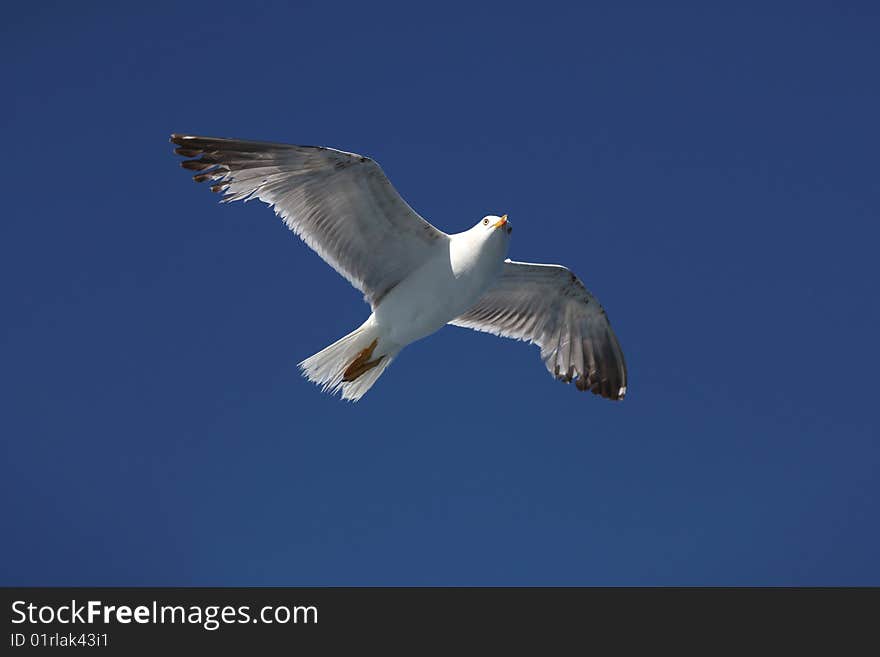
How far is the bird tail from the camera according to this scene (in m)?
9.83

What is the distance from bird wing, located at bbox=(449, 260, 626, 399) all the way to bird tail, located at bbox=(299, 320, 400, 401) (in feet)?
4.64

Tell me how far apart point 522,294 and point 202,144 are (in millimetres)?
3508

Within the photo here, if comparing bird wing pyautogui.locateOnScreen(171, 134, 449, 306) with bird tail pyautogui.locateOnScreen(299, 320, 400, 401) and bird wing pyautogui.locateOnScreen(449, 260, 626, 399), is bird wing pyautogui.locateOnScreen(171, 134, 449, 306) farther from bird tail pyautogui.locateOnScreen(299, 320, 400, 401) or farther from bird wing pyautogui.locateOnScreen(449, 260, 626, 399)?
bird wing pyautogui.locateOnScreen(449, 260, 626, 399)

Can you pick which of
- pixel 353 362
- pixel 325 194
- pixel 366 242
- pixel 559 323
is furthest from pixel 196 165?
pixel 559 323

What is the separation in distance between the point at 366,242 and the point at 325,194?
1.97 feet

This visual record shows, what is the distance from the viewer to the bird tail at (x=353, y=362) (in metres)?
9.83

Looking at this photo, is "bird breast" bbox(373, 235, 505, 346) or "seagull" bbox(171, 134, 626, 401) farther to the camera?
"bird breast" bbox(373, 235, 505, 346)

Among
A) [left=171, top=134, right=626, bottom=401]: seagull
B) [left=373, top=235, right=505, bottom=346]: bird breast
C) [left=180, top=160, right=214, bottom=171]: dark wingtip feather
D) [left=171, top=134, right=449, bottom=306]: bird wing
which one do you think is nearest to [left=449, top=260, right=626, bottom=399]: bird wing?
[left=171, top=134, right=626, bottom=401]: seagull

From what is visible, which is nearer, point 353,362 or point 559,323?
point 353,362

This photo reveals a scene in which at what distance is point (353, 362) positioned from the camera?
9930 millimetres

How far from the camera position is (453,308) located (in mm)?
9641

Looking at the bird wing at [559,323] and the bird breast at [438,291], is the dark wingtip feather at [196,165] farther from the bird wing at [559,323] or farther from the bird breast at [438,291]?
the bird wing at [559,323]

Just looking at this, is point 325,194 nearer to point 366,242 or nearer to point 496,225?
point 366,242
